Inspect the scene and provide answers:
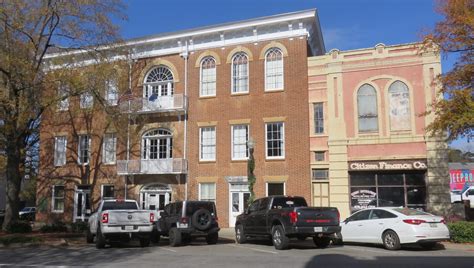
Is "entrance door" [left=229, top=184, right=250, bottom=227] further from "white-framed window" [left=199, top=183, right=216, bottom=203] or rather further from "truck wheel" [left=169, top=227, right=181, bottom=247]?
"truck wheel" [left=169, top=227, right=181, bottom=247]

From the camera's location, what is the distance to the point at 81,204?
31328 millimetres

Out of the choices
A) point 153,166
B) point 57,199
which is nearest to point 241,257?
point 153,166

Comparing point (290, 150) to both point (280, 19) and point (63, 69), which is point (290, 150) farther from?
point (63, 69)

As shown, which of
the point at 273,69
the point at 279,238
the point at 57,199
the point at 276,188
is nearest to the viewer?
the point at 279,238

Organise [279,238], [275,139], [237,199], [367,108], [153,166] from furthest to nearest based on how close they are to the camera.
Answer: [153,166]
[237,199]
[275,139]
[367,108]
[279,238]

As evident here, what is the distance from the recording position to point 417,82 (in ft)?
79.0

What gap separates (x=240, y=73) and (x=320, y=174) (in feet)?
25.4

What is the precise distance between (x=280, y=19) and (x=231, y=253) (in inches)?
638

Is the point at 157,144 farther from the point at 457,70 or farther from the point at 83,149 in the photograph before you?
the point at 457,70

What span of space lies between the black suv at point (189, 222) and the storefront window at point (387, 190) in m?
9.41

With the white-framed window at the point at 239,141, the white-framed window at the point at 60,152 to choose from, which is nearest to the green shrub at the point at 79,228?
the white-framed window at the point at 239,141

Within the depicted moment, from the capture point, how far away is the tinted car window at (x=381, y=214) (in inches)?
615

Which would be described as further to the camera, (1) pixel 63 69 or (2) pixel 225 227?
(2) pixel 225 227

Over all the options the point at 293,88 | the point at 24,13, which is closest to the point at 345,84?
the point at 293,88
